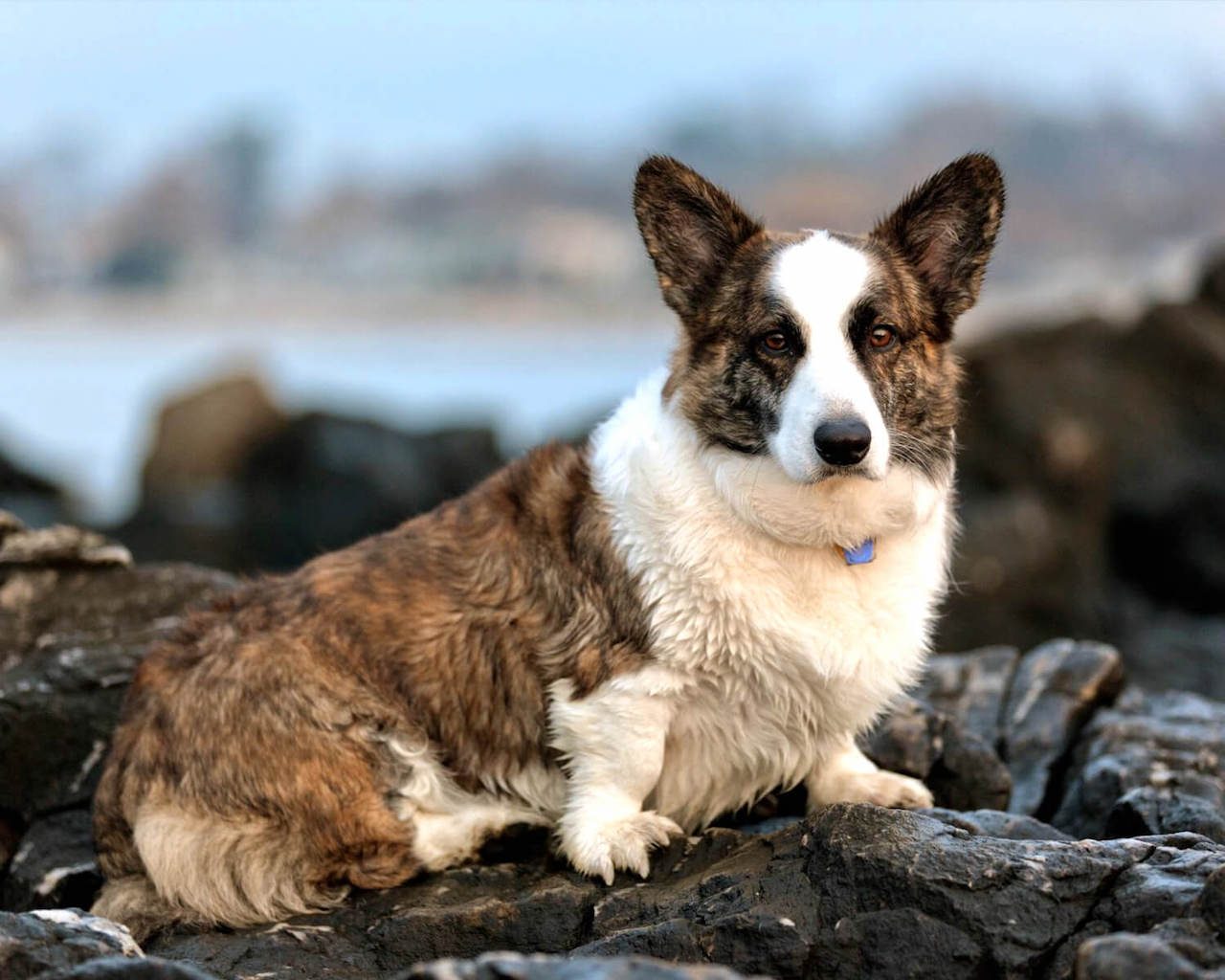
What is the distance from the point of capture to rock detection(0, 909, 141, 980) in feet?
12.5

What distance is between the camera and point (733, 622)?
479 centimetres

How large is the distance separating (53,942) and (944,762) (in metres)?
3.45

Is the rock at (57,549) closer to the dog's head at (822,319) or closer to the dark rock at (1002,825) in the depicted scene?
the dog's head at (822,319)

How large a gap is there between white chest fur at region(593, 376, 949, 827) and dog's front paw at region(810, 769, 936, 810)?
22 centimetres

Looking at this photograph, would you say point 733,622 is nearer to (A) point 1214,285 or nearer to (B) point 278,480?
→ (B) point 278,480

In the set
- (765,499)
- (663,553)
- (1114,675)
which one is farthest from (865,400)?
(1114,675)

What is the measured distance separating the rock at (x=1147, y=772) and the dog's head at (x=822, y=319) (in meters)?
1.55

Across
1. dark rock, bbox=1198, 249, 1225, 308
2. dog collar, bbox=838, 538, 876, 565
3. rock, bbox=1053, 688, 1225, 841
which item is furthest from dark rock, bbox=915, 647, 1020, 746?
dark rock, bbox=1198, 249, 1225, 308

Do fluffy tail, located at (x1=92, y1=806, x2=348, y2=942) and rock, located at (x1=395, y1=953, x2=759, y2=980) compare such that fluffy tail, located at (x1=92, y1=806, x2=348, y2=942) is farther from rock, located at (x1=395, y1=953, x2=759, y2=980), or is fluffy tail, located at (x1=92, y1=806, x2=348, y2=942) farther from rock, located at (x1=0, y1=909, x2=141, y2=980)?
rock, located at (x1=395, y1=953, x2=759, y2=980)

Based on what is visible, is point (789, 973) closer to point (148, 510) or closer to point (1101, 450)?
point (1101, 450)

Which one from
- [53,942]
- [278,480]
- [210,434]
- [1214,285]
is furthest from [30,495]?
[53,942]

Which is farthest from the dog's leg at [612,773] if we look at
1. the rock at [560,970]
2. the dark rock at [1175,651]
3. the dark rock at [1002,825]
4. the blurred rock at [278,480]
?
the blurred rock at [278,480]

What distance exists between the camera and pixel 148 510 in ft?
55.2

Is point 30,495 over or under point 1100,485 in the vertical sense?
under
